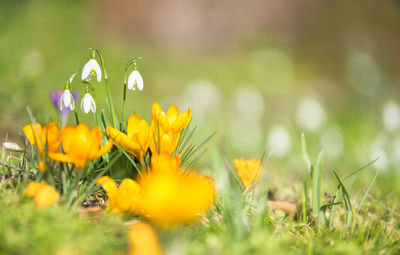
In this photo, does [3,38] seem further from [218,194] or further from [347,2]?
[347,2]

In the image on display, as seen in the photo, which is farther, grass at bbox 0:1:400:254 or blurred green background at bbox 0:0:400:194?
blurred green background at bbox 0:0:400:194

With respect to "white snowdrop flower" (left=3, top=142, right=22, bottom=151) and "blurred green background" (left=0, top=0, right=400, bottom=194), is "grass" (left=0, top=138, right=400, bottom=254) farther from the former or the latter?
"blurred green background" (left=0, top=0, right=400, bottom=194)

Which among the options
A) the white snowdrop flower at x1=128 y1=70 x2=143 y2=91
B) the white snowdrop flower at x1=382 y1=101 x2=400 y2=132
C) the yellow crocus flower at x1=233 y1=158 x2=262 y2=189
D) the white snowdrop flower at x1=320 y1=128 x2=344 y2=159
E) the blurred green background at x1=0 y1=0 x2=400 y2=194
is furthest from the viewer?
the blurred green background at x1=0 y1=0 x2=400 y2=194

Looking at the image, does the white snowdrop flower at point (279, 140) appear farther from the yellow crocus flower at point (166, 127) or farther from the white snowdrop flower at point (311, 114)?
the yellow crocus flower at point (166, 127)

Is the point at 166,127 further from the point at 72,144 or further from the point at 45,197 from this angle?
the point at 45,197

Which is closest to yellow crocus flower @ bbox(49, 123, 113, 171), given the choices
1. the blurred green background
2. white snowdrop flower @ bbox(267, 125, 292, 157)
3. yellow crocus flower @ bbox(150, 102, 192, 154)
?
yellow crocus flower @ bbox(150, 102, 192, 154)

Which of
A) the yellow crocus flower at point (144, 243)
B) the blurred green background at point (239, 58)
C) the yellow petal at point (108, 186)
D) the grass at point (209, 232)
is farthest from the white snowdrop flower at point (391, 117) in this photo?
the yellow crocus flower at point (144, 243)

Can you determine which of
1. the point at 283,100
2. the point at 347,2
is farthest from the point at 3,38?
the point at 347,2
